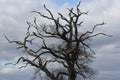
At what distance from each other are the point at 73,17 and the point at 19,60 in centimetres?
765

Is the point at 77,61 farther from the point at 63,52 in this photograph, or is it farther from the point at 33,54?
the point at 33,54

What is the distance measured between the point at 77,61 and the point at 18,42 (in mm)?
7186

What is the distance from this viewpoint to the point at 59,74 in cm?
3978

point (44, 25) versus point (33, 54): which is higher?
point (44, 25)

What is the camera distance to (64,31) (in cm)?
3925

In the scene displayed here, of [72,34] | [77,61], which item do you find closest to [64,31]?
[72,34]

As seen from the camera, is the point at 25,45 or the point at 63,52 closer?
the point at 63,52

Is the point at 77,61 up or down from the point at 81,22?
down

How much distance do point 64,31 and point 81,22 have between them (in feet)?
6.59

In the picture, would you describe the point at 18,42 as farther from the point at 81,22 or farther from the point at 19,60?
the point at 81,22

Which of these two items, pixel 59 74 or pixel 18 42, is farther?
pixel 18 42

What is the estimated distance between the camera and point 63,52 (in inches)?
1538

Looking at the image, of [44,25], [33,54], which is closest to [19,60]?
[33,54]

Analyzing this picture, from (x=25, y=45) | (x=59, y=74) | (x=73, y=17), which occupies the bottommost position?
(x=59, y=74)
